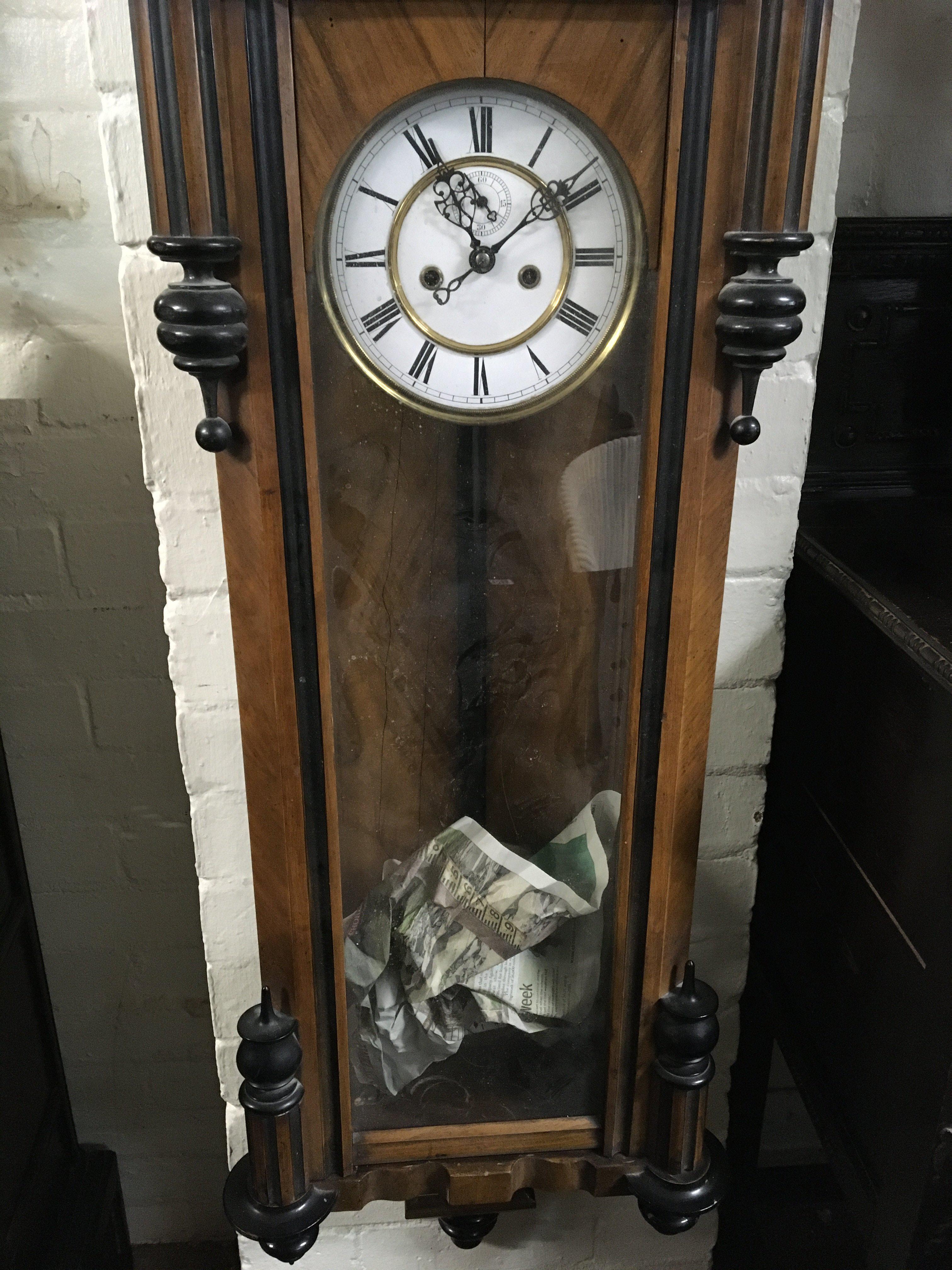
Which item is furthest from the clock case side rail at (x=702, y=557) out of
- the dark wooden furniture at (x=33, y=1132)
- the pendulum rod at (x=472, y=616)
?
the dark wooden furniture at (x=33, y=1132)

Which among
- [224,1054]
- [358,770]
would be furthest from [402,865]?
[224,1054]

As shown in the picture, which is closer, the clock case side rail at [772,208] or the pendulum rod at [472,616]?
the clock case side rail at [772,208]

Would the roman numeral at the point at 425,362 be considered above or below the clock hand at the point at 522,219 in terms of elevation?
below

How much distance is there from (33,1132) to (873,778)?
963 millimetres

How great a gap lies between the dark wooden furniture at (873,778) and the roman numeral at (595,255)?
33cm

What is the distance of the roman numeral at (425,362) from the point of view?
26.0 inches

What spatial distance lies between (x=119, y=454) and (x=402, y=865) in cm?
55

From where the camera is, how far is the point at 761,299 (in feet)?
1.98

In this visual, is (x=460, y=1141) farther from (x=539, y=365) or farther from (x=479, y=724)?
(x=539, y=365)

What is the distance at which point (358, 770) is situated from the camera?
2.50ft

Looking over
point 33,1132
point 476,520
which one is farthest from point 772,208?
point 33,1132

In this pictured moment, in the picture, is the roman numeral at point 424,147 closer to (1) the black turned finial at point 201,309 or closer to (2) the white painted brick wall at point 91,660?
(1) the black turned finial at point 201,309

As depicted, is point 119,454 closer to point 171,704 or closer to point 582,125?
point 171,704

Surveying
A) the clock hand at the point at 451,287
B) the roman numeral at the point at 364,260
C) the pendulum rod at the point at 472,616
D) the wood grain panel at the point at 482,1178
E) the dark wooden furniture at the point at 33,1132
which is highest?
the roman numeral at the point at 364,260
